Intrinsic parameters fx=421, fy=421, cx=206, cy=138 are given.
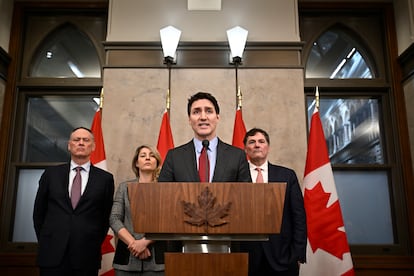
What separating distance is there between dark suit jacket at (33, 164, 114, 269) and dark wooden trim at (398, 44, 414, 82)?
3.12m

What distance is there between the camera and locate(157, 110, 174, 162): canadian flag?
138 inches

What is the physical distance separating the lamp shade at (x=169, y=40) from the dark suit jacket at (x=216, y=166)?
220 cm

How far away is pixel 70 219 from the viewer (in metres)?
2.42

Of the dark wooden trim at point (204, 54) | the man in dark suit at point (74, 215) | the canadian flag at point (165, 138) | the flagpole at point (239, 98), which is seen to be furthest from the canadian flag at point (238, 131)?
the man in dark suit at point (74, 215)

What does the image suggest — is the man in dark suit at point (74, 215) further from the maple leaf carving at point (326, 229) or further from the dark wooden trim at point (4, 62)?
the dark wooden trim at point (4, 62)

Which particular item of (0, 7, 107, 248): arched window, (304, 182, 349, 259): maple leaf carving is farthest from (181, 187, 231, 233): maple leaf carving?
(0, 7, 107, 248): arched window

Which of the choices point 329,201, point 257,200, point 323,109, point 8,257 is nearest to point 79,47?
point 8,257

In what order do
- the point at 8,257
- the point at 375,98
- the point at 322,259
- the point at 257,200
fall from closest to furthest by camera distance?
the point at 257,200 < the point at 322,259 < the point at 8,257 < the point at 375,98

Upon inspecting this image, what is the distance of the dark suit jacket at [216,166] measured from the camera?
1737 mm

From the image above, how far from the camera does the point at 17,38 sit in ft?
14.6

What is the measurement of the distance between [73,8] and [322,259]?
3.59m

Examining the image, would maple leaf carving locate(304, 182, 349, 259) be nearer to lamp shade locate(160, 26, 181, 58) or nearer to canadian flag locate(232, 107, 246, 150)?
canadian flag locate(232, 107, 246, 150)

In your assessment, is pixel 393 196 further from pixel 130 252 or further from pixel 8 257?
pixel 8 257

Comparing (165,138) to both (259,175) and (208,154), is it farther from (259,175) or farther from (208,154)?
(208,154)
